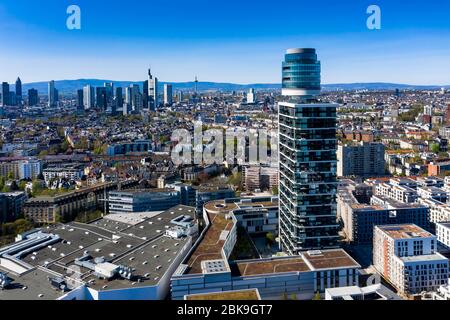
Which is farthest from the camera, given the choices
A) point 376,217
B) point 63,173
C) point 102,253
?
→ point 63,173

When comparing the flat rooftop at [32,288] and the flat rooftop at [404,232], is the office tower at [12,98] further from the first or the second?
the flat rooftop at [404,232]

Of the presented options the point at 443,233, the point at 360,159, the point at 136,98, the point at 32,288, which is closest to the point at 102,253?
the point at 32,288

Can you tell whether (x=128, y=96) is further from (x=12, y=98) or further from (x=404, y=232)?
(x=404, y=232)

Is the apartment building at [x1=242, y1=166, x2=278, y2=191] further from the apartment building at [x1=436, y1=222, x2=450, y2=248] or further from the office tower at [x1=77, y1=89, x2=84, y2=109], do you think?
the office tower at [x1=77, y1=89, x2=84, y2=109]

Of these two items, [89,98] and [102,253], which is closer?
[102,253]

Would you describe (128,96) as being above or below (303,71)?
above

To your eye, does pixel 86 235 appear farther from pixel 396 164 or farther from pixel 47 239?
pixel 396 164
